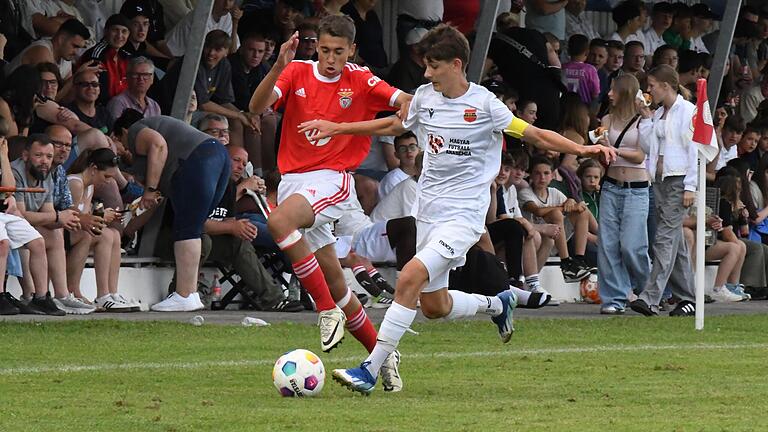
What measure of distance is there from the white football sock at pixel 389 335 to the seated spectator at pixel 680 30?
15787 millimetres

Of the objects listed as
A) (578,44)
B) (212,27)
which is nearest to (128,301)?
(212,27)

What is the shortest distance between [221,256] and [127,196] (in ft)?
3.64

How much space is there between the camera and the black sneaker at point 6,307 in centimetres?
1446

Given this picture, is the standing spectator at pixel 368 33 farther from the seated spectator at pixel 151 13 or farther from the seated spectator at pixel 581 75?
the seated spectator at pixel 581 75

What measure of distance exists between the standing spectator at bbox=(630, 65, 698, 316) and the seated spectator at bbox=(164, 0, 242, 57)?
4.57m

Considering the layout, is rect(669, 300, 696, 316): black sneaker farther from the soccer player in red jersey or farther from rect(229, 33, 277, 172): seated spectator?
the soccer player in red jersey

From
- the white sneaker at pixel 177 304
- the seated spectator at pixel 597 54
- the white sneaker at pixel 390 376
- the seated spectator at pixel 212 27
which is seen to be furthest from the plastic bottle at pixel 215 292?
the seated spectator at pixel 597 54

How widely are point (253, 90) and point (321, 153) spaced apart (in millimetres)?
7156

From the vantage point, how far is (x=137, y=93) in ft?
56.1

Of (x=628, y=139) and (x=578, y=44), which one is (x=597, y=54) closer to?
(x=578, y=44)

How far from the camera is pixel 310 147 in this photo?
11164 mm

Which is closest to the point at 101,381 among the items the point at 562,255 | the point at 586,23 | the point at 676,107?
the point at 676,107

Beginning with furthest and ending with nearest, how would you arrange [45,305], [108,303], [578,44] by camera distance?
[578,44]
[108,303]
[45,305]

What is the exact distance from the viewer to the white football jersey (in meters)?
10.2
